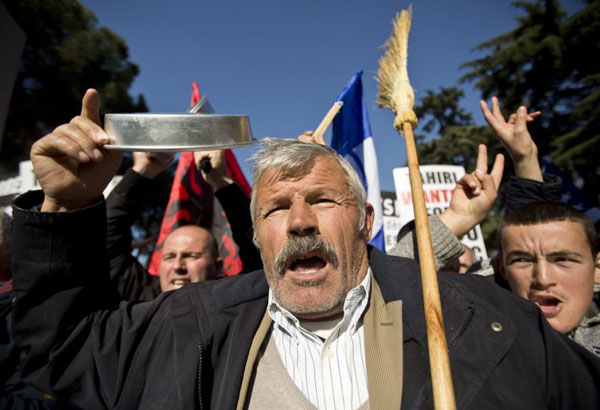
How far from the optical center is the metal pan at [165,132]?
144 cm

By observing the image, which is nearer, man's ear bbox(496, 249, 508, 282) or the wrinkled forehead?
the wrinkled forehead

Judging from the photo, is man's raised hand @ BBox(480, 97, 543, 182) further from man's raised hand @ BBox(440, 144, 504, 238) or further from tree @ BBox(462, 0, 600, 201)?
tree @ BBox(462, 0, 600, 201)

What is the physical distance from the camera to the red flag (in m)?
4.41

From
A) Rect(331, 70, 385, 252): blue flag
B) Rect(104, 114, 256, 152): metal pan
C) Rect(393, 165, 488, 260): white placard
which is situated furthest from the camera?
Rect(393, 165, 488, 260): white placard

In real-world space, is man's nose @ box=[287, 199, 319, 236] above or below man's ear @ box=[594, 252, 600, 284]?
above

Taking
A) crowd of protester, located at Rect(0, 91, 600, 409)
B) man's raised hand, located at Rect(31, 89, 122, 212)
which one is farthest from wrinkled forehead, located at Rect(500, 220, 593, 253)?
man's raised hand, located at Rect(31, 89, 122, 212)

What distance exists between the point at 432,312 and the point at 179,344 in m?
0.98

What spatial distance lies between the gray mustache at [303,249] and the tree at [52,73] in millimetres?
14086

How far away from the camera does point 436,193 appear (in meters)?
6.15

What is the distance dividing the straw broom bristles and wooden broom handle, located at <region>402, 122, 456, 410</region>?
19cm

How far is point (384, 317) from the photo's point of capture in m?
1.78

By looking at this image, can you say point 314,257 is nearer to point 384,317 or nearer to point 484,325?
point 384,317

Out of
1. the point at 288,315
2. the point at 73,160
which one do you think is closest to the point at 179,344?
the point at 288,315

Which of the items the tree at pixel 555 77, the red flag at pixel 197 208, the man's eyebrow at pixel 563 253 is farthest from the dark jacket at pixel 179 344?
the tree at pixel 555 77
